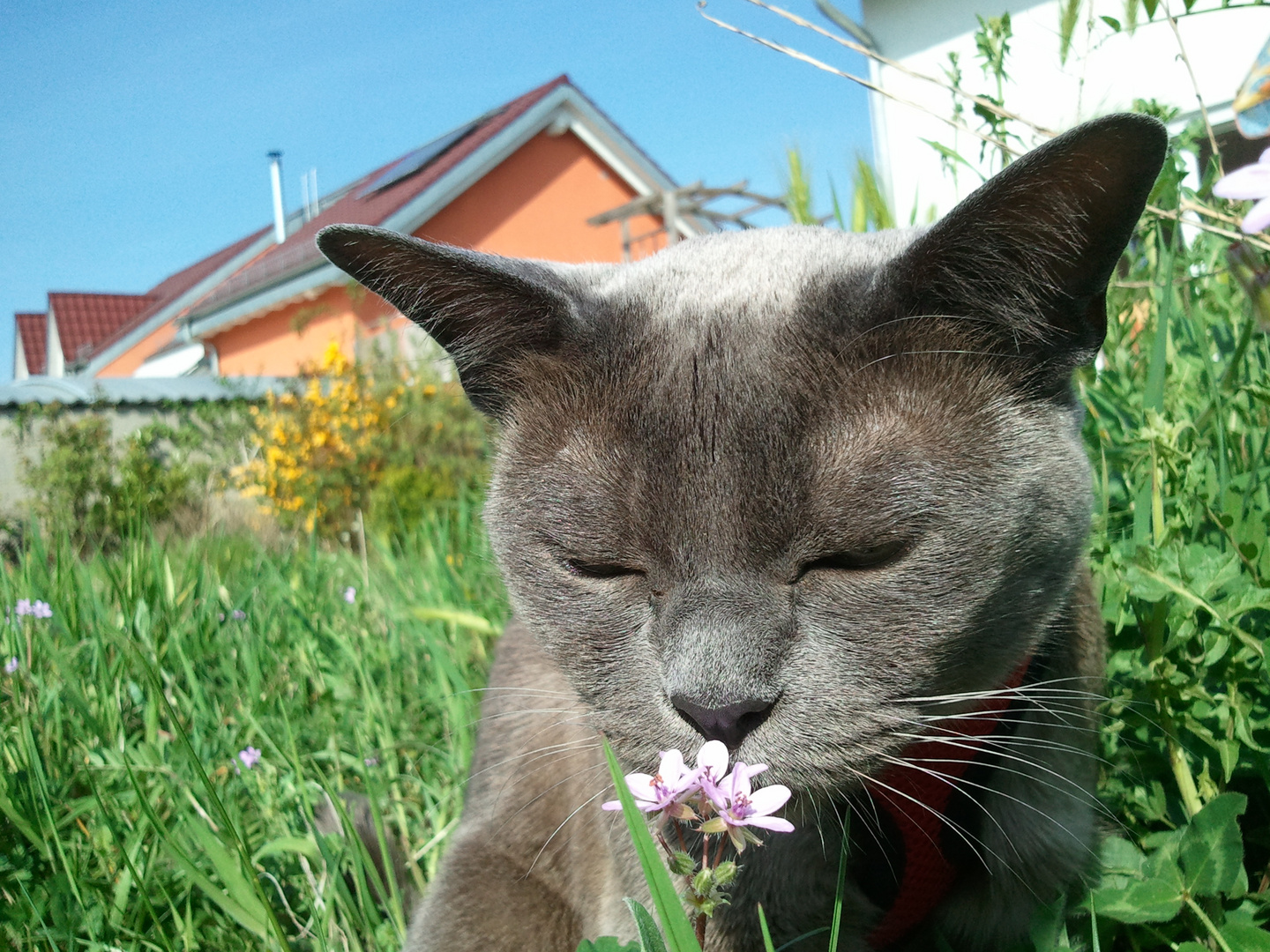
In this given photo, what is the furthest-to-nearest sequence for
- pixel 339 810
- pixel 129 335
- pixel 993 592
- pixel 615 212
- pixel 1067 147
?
pixel 129 335 < pixel 615 212 < pixel 339 810 < pixel 993 592 < pixel 1067 147

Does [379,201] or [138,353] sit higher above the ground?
[379,201]

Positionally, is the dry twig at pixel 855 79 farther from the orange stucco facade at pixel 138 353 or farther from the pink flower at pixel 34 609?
the orange stucco facade at pixel 138 353

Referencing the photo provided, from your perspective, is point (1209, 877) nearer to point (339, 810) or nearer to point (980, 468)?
point (980, 468)

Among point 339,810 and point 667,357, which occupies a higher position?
point 667,357

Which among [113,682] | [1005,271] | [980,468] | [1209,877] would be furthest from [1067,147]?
[113,682]

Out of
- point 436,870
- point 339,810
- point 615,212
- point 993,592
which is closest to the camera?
point 993,592

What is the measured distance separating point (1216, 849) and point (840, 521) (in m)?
0.54

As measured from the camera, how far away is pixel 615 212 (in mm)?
11570

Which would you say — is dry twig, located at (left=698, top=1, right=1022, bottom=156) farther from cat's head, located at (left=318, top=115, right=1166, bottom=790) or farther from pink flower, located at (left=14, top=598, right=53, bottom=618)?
pink flower, located at (left=14, top=598, right=53, bottom=618)

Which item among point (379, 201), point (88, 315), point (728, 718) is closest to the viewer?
point (728, 718)

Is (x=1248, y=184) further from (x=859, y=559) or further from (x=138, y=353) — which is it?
(x=138, y=353)

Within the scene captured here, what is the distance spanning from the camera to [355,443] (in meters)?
7.32

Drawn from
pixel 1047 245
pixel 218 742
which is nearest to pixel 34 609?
pixel 218 742

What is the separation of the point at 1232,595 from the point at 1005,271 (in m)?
0.45
